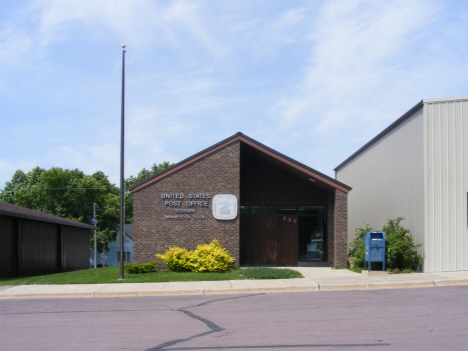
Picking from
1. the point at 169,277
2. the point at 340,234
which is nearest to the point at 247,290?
the point at 169,277

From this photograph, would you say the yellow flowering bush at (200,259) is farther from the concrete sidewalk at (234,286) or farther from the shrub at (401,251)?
the shrub at (401,251)

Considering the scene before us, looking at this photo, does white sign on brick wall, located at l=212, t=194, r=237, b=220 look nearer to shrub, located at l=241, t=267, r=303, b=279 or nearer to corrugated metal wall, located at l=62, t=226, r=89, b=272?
shrub, located at l=241, t=267, r=303, b=279

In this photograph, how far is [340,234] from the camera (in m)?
19.1

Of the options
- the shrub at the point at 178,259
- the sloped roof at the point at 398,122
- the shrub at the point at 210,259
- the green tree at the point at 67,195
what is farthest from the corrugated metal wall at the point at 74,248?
the green tree at the point at 67,195

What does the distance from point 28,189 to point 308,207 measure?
43.9 meters

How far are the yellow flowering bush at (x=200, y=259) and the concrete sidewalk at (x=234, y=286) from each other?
2207 millimetres

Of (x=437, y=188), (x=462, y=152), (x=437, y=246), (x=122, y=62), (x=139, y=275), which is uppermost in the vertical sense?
(x=122, y=62)

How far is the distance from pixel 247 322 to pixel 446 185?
431 inches

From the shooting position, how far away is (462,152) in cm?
1709

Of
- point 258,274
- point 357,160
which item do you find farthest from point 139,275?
point 357,160

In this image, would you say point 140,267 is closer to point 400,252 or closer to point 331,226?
point 331,226

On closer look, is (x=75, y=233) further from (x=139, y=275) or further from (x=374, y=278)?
(x=374, y=278)

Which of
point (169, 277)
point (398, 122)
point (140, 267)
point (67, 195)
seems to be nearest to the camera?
point (169, 277)

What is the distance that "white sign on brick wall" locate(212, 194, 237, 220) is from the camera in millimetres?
18719
